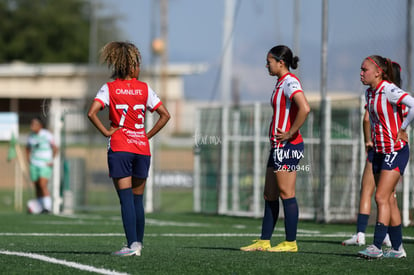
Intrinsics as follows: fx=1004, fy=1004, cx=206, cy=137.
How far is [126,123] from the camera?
29.9 feet

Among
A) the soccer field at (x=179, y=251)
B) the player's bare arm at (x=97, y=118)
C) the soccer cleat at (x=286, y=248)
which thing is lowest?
the soccer field at (x=179, y=251)

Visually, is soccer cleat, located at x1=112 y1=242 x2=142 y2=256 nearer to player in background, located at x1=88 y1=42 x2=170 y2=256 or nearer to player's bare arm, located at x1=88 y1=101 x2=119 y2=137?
player in background, located at x1=88 y1=42 x2=170 y2=256

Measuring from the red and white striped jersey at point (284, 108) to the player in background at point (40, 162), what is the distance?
41.6ft

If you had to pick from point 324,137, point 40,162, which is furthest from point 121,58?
point 40,162

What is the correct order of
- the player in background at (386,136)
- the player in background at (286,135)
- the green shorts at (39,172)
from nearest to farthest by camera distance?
the player in background at (386,136) → the player in background at (286,135) → the green shorts at (39,172)

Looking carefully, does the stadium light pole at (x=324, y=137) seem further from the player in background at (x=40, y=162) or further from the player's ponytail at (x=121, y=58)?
the player's ponytail at (x=121, y=58)

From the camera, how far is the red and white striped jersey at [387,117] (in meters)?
9.32

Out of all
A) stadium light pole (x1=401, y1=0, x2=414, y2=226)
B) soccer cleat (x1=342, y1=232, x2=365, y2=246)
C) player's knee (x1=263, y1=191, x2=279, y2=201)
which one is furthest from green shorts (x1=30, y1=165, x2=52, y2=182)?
player's knee (x1=263, y1=191, x2=279, y2=201)

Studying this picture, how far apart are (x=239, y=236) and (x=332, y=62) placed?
535 cm

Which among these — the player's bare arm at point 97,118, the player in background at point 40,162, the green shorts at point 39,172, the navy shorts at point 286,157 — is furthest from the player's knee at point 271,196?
the green shorts at point 39,172

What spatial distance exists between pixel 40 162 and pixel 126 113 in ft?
44.0

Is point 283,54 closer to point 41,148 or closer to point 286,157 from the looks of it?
point 286,157

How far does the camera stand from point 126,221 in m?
9.22

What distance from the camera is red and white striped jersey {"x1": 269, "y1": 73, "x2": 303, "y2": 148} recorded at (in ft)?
32.1
